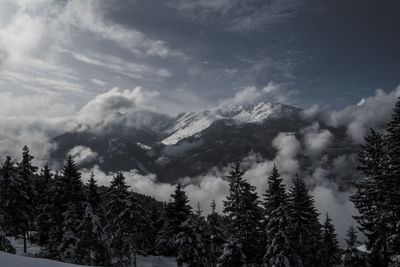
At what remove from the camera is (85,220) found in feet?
84.7

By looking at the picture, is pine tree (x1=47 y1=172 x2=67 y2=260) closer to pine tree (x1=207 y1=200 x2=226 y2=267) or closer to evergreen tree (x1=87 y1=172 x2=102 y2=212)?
evergreen tree (x1=87 y1=172 x2=102 y2=212)

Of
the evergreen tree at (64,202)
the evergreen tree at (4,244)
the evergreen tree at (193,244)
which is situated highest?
the evergreen tree at (64,202)

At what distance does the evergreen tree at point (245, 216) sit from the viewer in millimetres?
31359

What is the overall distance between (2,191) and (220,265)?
26.3 metres

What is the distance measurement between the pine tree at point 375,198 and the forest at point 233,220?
0.07 meters

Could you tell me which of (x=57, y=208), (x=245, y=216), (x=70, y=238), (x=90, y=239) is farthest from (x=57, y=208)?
(x=245, y=216)

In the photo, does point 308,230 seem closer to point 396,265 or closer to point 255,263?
point 255,263

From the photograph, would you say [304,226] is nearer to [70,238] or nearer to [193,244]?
[193,244]

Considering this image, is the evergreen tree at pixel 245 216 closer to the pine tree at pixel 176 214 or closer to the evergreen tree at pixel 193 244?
the evergreen tree at pixel 193 244

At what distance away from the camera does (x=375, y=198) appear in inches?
913

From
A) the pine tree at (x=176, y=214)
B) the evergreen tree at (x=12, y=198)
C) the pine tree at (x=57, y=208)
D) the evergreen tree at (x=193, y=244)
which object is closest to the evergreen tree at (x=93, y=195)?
the pine tree at (x=57, y=208)

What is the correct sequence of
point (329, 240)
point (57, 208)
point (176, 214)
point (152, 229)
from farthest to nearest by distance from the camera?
point (152, 229), point (329, 240), point (176, 214), point (57, 208)

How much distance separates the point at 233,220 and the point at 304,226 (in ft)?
32.8

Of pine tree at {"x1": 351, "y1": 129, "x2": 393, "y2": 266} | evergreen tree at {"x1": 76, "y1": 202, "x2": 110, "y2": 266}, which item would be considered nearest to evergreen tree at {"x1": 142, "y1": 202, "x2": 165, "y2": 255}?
evergreen tree at {"x1": 76, "y1": 202, "x2": 110, "y2": 266}
